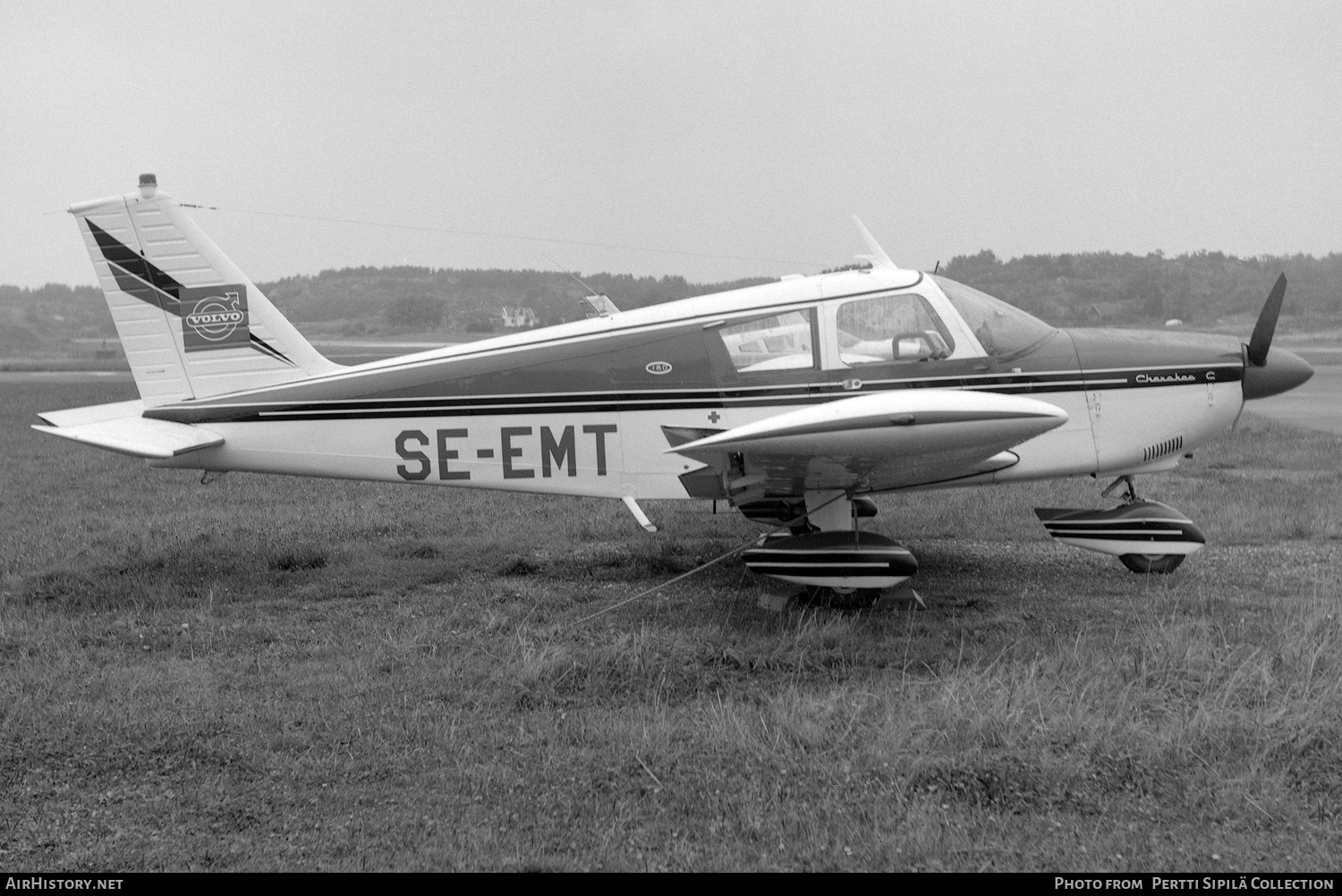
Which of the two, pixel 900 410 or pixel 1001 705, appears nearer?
pixel 1001 705

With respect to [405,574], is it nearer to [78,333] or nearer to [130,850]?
[130,850]

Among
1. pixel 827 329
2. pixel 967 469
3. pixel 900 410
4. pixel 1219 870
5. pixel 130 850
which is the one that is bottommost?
pixel 1219 870

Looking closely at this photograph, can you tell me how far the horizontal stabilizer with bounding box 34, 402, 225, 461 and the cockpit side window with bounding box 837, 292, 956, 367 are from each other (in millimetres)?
4394

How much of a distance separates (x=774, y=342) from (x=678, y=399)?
74cm

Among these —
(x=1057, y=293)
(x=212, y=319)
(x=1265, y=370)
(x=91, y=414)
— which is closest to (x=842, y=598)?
(x=1265, y=370)

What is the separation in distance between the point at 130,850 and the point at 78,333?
57.0 meters

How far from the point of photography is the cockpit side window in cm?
719

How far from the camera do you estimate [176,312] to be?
7.93 m

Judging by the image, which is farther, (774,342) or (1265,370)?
(1265,370)

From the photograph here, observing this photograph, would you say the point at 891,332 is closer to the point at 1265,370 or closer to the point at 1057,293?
the point at 1265,370

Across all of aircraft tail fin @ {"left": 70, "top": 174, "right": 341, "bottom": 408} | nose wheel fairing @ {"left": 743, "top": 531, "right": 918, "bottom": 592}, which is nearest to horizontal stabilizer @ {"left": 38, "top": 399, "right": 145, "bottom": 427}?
aircraft tail fin @ {"left": 70, "top": 174, "right": 341, "bottom": 408}
